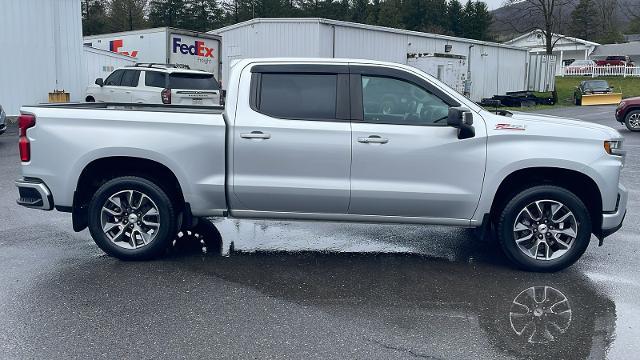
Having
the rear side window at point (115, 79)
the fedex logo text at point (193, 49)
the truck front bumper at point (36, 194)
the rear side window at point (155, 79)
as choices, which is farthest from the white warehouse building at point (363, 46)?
the truck front bumper at point (36, 194)

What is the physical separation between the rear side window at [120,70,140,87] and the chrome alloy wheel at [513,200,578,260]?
1452 centimetres

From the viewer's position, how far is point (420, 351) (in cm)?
410

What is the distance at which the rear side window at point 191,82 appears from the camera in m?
17.6

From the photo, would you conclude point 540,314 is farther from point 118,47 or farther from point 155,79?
point 118,47

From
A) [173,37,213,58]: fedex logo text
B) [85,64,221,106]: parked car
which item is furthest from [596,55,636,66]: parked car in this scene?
[85,64,221,106]: parked car

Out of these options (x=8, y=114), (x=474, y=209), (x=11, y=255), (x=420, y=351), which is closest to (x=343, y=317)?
(x=420, y=351)

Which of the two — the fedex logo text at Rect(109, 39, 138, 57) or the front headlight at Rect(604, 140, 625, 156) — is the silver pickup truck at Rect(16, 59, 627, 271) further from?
the fedex logo text at Rect(109, 39, 138, 57)

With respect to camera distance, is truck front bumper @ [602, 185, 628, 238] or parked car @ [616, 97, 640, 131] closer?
truck front bumper @ [602, 185, 628, 238]

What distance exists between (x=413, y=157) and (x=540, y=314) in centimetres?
171

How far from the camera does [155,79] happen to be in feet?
58.0

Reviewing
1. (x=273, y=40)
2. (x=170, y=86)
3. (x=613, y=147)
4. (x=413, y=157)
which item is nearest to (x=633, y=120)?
(x=273, y=40)

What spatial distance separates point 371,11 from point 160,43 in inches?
2207

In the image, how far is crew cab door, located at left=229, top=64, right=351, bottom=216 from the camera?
5.71m

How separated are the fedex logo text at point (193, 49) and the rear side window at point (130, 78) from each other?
17.7ft
